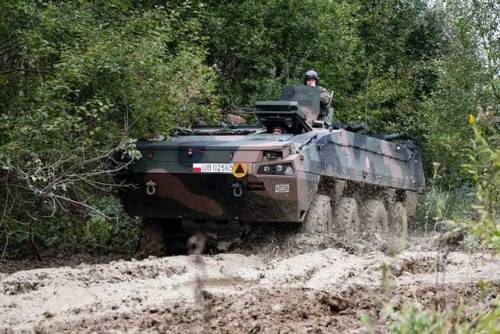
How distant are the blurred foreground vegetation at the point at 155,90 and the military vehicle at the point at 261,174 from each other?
498 millimetres

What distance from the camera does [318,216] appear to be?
12.0 m

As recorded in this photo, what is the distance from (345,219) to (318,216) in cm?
105

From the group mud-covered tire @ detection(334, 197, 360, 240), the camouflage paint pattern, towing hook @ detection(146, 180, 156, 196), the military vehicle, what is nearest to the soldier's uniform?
the military vehicle

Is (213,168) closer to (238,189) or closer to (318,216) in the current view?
(238,189)

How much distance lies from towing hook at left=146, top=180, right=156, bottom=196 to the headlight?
1365mm

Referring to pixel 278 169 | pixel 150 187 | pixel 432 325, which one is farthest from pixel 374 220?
→ pixel 432 325

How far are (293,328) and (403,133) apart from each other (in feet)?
61.6

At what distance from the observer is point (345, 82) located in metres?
22.7

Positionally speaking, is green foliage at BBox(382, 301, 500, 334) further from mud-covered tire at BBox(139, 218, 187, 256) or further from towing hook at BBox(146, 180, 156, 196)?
mud-covered tire at BBox(139, 218, 187, 256)

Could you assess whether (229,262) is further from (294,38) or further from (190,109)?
(294,38)

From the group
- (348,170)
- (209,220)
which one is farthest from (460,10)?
(209,220)

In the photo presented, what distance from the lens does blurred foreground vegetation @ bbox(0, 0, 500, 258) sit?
1098cm

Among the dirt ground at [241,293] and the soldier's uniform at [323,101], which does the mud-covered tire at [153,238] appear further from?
the soldier's uniform at [323,101]

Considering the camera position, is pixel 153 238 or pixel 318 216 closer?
pixel 318 216
